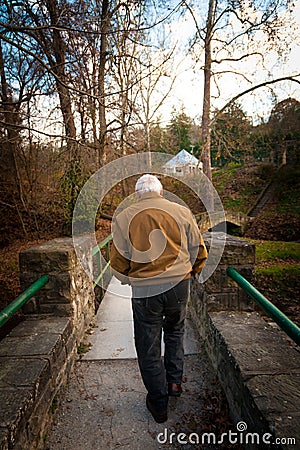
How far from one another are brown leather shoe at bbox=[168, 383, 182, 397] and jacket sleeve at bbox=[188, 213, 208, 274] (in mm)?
790

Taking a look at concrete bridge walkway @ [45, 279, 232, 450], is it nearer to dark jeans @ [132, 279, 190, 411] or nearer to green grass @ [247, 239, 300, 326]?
dark jeans @ [132, 279, 190, 411]

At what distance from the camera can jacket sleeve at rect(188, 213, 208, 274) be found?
216cm

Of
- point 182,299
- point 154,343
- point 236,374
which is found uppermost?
point 182,299

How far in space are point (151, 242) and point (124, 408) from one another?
119 cm

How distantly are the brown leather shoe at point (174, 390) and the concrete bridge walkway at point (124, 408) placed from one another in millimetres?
64

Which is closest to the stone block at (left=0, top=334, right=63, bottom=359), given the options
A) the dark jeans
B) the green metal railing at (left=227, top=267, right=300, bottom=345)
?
the dark jeans

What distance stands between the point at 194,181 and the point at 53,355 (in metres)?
11.9

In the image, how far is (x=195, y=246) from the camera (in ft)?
7.18

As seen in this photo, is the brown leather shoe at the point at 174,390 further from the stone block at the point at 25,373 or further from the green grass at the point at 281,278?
the green grass at the point at 281,278

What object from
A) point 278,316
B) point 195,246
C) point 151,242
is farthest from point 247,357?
point 151,242

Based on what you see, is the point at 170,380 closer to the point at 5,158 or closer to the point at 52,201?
the point at 52,201

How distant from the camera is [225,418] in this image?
2.02 meters

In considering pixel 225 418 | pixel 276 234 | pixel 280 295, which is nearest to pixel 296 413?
pixel 225 418

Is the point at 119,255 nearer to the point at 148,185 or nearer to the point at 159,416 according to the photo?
the point at 148,185
